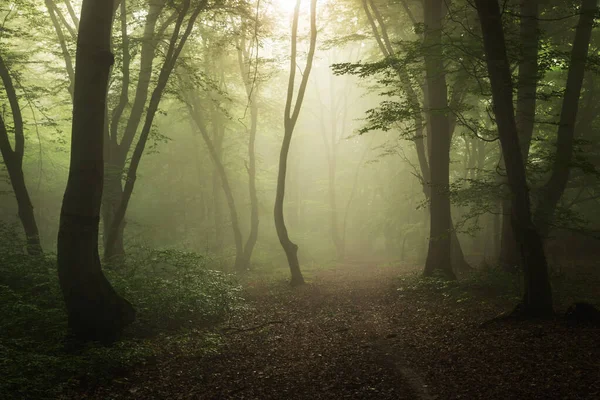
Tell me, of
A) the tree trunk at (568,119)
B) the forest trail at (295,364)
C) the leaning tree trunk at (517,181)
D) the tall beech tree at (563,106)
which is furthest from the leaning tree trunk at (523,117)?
the forest trail at (295,364)

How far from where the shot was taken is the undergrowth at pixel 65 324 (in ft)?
19.2

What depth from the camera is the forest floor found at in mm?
5414

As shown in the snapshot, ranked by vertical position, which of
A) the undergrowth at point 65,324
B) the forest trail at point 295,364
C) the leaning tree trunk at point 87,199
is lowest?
the forest trail at point 295,364

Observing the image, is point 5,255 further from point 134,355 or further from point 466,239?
point 466,239

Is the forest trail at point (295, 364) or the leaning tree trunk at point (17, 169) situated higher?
the leaning tree trunk at point (17, 169)

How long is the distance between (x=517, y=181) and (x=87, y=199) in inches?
299

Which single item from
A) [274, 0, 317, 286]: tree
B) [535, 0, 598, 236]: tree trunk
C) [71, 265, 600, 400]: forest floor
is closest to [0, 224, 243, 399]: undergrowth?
[71, 265, 600, 400]: forest floor

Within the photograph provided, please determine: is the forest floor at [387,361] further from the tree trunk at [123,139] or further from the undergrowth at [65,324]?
the tree trunk at [123,139]

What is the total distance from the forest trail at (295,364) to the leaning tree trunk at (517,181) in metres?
2.64

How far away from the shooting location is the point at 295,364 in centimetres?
704

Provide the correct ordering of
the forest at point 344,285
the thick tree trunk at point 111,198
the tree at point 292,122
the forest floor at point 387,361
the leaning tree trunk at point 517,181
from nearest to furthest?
the forest floor at point 387,361 < the forest at point 344,285 < the leaning tree trunk at point 517,181 < the thick tree trunk at point 111,198 < the tree at point 292,122

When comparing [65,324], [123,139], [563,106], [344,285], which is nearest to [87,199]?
[65,324]

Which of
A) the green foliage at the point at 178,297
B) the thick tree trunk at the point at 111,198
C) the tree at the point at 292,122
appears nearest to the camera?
the green foliage at the point at 178,297

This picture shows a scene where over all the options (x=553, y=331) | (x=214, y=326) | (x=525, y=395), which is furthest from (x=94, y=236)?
(x=553, y=331)
